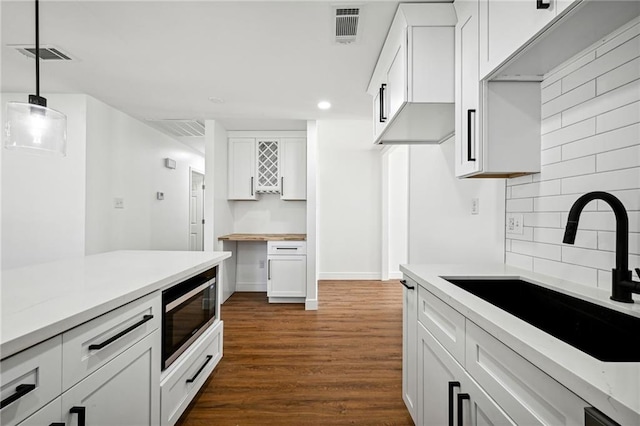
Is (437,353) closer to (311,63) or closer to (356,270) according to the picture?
(311,63)

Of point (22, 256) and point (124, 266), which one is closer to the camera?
point (124, 266)

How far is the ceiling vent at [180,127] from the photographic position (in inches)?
160

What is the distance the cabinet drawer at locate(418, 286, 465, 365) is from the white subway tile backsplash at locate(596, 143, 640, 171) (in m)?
0.79

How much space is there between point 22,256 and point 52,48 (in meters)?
2.15

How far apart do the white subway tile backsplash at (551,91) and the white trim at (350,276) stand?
169 inches

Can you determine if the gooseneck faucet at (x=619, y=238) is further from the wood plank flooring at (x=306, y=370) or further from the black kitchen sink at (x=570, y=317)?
the wood plank flooring at (x=306, y=370)

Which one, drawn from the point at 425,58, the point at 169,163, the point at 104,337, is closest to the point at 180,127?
the point at 169,163

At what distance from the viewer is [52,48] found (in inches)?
85.7

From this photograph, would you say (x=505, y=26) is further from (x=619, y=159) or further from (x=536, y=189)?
(x=536, y=189)

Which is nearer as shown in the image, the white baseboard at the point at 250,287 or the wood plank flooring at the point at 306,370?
the wood plank flooring at the point at 306,370

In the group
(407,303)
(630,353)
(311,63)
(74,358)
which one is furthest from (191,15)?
(630,353)

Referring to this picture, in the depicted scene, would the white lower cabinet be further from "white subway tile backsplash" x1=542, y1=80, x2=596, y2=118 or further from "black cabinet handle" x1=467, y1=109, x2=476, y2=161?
"white subway tile backsplash" x1=542, y1=80, x2=596, y2=118

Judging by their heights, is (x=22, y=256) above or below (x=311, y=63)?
below

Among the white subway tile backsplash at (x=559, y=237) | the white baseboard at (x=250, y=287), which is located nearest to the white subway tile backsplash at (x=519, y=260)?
the white subway tile backsplash at (x=559, y=237)
